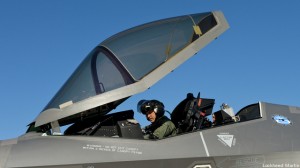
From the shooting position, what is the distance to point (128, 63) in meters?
6.97

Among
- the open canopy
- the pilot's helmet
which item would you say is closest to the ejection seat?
the pilot's helmet

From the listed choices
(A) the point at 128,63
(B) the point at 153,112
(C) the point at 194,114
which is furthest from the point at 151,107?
(A) the point at 128,63

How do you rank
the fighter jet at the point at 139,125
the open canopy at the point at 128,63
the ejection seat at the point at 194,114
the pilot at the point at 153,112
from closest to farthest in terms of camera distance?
the fighter jet at the point at 139,125, the open canopy at the point at 128,63, the ejection seat at the point at 194,114, the pilot at the point at 153,112

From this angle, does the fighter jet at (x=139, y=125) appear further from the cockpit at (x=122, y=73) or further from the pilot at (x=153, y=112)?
the pilot at (x=153, y=112)

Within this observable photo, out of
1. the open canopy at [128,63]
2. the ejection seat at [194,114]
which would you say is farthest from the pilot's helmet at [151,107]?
the open canopy at [128,63]

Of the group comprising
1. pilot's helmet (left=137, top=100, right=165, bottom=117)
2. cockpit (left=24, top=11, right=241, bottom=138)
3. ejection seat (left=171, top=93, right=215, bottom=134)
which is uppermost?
cockpit (left=24, top=11, right=241, bottom=138)

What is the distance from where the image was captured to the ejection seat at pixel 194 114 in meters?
7.58

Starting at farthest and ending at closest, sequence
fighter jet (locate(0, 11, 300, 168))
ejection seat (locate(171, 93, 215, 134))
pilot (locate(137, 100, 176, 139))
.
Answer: pilot (locate(137, 100, 176, 139)), ejection seat (locate(171, 93, 215, 134)), fighter jet (locate(0, 11, 300, 168))

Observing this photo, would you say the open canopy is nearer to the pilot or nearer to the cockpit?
the cockpit

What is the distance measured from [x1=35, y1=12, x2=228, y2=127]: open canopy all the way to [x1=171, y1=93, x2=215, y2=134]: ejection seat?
1156mm

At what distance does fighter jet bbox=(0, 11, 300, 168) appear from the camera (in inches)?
247

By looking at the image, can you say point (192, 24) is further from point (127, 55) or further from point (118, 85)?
point (118, 85)

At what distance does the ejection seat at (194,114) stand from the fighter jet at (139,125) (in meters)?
0.02

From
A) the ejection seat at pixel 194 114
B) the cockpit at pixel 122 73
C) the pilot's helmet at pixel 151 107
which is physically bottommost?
the ejection seat at pixel 194 114
